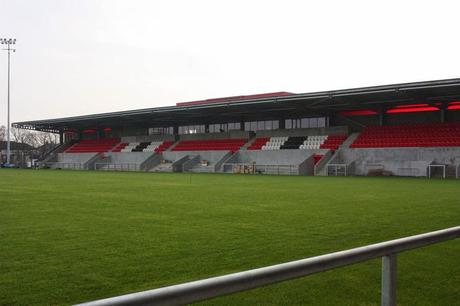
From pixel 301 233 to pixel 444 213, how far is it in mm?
5354

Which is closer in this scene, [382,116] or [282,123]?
[382,116]

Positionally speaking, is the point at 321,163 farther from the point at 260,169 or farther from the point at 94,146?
the point at 94,146

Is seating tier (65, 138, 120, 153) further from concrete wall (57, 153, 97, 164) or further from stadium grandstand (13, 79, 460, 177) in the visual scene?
concrete wall (57, 153, 97, 164)

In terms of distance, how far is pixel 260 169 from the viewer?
46969mm

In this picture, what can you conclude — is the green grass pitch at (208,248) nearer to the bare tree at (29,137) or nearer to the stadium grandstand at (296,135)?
the stadium grandstand at (296,135)

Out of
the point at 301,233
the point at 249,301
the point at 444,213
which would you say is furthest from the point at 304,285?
the point at 444,213

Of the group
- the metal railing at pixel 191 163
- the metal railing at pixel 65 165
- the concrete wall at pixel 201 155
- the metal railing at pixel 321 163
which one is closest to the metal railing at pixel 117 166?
the metal railing at pixel 65 165

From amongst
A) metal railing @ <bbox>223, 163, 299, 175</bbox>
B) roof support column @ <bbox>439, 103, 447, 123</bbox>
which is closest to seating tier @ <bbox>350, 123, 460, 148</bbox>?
roof support column @ <bbox>439, 103, 447, 123</bbox>

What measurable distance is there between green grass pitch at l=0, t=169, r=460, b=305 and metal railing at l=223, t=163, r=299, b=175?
95.7 feet

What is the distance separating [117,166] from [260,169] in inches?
836

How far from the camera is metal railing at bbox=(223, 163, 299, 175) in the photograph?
145 ft

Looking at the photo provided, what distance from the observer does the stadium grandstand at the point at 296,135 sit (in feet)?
129

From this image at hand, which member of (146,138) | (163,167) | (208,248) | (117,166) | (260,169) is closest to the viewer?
(208,248)

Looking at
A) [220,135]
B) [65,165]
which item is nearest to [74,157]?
[65,165]
